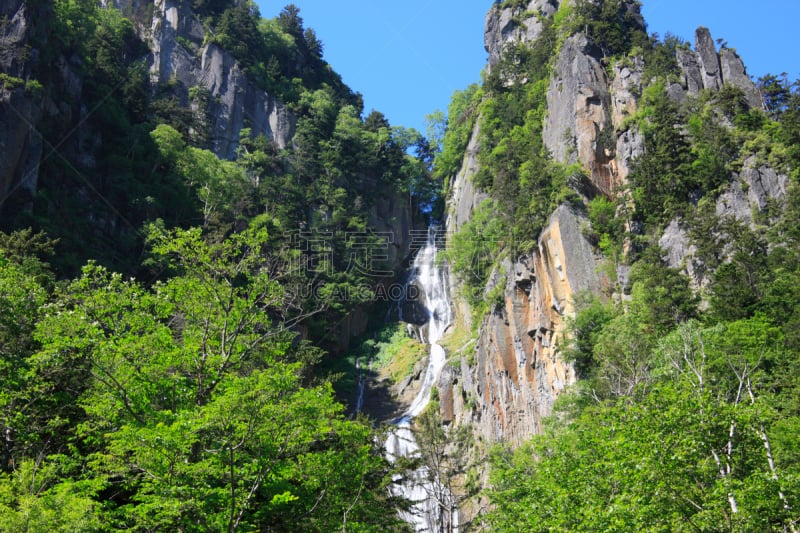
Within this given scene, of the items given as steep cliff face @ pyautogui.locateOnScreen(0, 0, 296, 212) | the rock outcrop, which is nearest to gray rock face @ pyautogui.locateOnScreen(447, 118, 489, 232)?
the rock outcrop

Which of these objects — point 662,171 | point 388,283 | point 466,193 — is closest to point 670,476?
point 662,171

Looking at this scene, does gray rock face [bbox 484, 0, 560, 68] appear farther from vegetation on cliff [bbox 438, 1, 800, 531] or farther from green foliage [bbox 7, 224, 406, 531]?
green foliage [bbox 7, 224, 406, 531]

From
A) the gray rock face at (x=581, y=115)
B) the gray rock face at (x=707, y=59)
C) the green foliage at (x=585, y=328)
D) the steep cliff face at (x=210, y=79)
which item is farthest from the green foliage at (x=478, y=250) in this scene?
the steep cliff face at (x=210, y=79)

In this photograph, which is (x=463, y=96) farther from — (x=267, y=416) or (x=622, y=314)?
(x=267, y=416)

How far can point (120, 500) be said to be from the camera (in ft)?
50.8

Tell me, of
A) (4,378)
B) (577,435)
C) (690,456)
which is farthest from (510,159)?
(4,378)

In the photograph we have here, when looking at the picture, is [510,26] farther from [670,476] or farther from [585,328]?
[670,476]

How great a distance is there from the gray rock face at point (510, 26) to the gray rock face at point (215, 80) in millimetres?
23141

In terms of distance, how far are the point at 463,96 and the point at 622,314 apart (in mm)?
43767

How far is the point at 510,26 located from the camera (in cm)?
6200

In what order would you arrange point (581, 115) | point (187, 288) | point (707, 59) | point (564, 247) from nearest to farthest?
point (187, 288)
point (564, 247)
point (581, 115)
point (707, 59)

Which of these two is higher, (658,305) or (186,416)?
(658,305)

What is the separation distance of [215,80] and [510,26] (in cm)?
3040

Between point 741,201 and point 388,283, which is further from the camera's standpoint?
point 388,283
